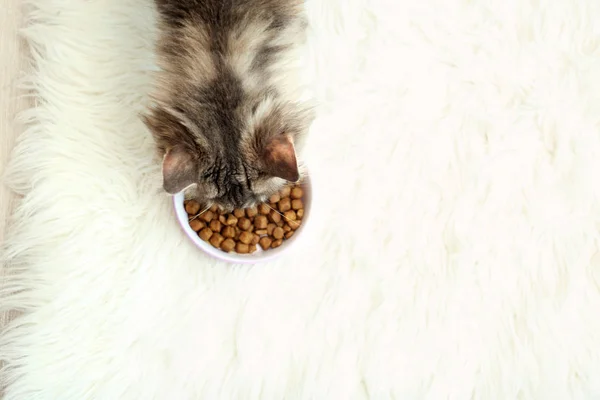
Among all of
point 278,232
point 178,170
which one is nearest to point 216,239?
point 278,232

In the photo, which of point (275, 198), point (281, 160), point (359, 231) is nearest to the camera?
point (281, 160)

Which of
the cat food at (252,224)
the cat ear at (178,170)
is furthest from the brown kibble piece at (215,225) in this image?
the cat ear at (178,170)

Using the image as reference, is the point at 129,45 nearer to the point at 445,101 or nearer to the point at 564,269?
the point at 445,101

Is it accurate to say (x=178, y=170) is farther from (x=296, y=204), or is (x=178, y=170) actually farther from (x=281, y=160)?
(x=296, y=204)

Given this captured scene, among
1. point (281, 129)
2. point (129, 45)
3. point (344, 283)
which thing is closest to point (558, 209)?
point (344, 283)

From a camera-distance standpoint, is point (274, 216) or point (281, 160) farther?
point (274, 216)

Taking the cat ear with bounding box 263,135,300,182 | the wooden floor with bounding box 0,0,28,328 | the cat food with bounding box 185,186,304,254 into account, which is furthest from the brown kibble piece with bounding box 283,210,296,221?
the wooden floor with bounding box 0,0,28,328

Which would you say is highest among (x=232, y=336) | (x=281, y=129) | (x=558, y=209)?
(x=281, y=129)

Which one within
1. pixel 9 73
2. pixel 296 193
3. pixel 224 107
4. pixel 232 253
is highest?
pixel 224 107
